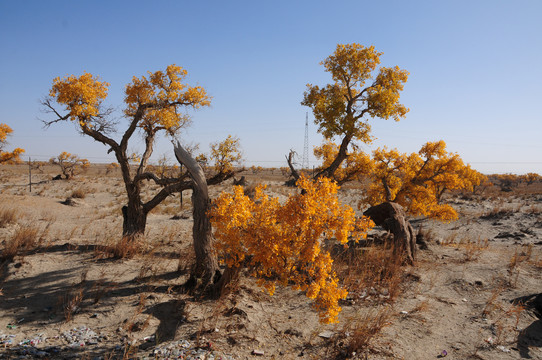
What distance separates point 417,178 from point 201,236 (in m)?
10.8

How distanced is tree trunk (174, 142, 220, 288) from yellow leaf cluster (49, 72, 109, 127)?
464cm

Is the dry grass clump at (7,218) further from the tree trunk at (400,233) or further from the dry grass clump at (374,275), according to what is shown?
the tree trunk at (400,233)

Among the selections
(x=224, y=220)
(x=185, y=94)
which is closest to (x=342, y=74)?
(x=185, y=94)

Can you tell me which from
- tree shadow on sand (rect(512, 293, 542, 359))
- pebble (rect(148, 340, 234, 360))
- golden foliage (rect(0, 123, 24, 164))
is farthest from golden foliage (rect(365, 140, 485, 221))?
golden foliage (rect(0, 123, 24, 164))

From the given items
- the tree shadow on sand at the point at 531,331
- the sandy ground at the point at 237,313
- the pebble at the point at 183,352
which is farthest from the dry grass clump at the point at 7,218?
the tree shadow on sand at the point at 531,331

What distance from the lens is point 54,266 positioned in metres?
7.36

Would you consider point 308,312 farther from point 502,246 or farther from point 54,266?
point 502,246

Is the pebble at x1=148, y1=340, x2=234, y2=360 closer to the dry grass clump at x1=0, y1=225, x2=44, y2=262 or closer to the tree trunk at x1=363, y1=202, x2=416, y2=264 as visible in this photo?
the dry grass clump at x1=0, y1=225, x2=44, y2=262

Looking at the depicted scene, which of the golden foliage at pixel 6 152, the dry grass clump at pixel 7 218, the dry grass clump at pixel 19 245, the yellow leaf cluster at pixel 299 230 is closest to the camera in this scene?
the yellow leaf cluster at pixel 299 230

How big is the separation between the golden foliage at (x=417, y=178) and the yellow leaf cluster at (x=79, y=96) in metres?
10.2

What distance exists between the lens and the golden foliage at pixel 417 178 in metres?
13.3

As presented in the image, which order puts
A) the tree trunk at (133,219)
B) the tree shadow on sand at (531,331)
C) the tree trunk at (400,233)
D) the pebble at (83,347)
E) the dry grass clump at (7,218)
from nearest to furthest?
the pebble at (83,347), the tree shadow on sand at (531,331), the tree trunk at (400,233), the tree trunk at (133,219), the dry grass clump at (7,218)

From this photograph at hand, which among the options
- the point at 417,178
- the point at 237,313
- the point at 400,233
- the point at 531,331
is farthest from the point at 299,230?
the point at 417,178

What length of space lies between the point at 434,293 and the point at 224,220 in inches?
214
